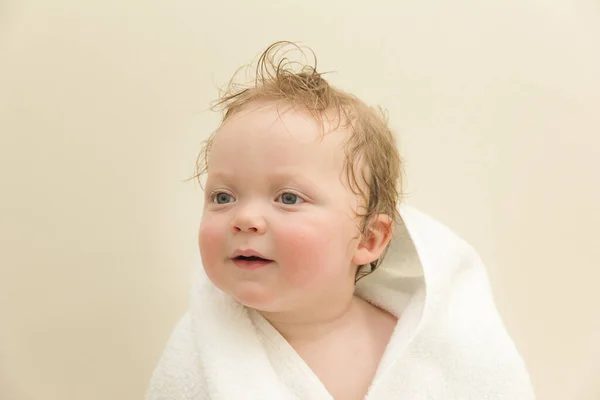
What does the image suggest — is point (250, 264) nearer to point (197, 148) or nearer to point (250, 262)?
point (250, 262)

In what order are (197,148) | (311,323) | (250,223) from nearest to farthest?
(250,223)
(311,323)
(197,148)

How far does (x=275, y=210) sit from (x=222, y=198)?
86 millimetres

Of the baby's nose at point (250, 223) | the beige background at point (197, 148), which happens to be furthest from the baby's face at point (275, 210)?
the beige background at point (197, 148)

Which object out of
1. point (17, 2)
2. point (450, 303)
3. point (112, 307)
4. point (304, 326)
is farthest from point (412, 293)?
point (17, 2)

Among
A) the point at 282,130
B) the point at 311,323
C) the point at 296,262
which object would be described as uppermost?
the point at 282,130

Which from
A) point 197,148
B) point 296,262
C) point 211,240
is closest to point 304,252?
point 296,262

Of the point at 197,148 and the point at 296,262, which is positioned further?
the point at 197,148

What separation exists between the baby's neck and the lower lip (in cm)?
12

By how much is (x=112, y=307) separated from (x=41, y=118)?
15.0 inches

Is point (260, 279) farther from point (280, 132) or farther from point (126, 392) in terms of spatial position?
point (126, 392)

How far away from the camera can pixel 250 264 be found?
78cm

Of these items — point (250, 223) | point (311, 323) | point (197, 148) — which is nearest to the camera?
point (250, 223)

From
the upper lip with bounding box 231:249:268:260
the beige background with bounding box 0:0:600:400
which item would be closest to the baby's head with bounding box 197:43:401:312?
the upper lip with bounding box 231:249:268:260

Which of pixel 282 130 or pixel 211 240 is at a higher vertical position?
pixel 282 130
